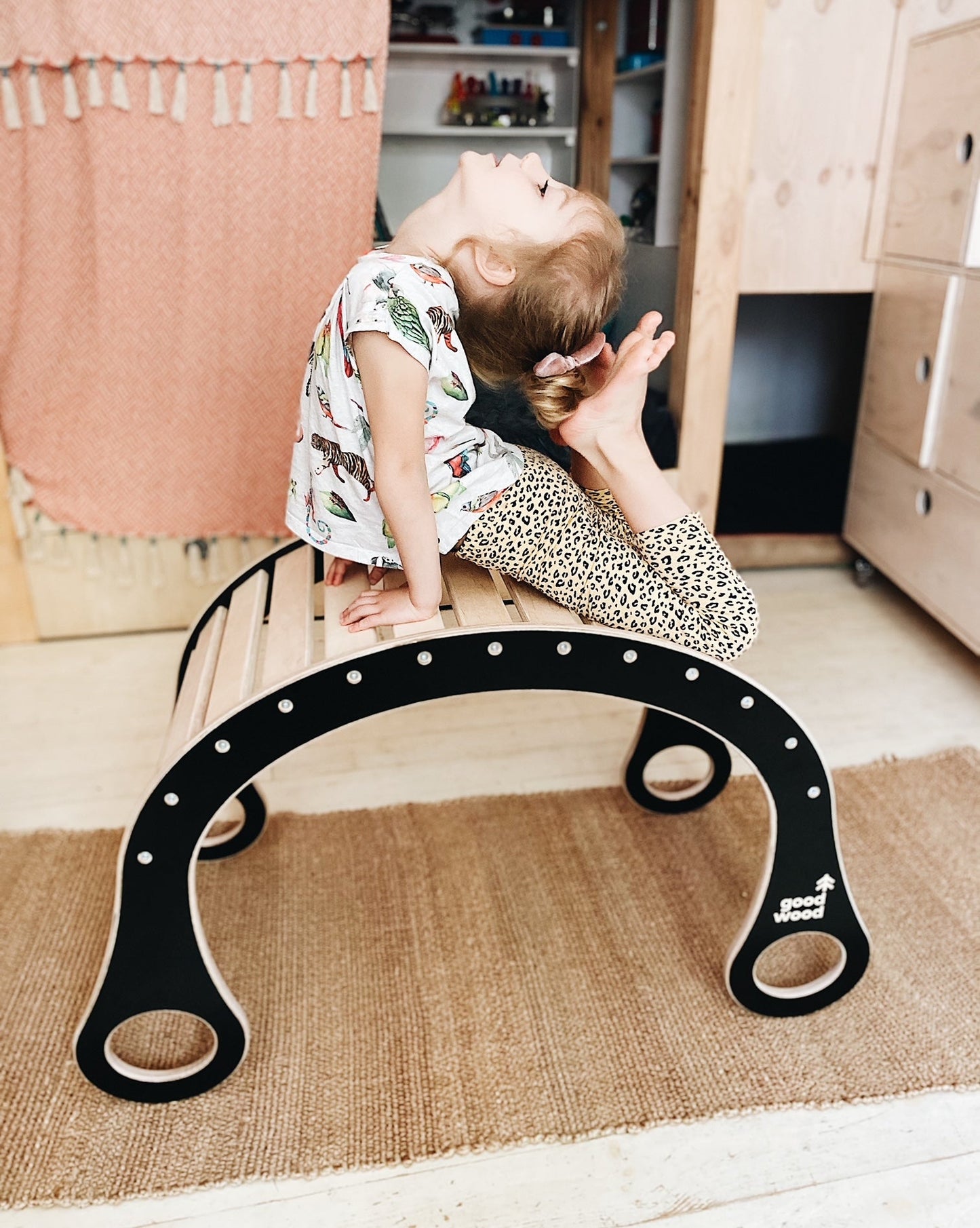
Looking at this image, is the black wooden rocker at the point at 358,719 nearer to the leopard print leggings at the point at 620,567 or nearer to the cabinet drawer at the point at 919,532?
the leopard print leggings at the point at 620,567

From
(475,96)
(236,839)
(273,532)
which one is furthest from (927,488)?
(475,96)

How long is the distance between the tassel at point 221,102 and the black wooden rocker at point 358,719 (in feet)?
3.07

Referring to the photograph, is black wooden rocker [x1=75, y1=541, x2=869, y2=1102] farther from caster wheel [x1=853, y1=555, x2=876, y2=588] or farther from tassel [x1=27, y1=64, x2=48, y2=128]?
caster wheel [x1=853, y1=555, x2=876, y2=588]

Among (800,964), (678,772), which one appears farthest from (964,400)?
(800,964)

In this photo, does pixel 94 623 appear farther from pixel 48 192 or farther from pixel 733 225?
pixel 733 225

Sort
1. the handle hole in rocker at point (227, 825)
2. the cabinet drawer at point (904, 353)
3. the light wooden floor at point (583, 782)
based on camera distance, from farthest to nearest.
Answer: the cabinet drawer at point (904, 353) < the handle hole in rocker at point (227, 825) < the light wooden floor at point (583, 782)

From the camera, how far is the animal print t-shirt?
0.93 m

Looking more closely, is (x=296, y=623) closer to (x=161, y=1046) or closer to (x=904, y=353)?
(x=161, y=1046)

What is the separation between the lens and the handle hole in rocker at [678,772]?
142cm

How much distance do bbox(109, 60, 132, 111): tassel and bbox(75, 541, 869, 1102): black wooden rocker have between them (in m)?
0.98

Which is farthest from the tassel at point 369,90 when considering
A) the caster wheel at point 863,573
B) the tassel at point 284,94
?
the caster wheel at point 863,573

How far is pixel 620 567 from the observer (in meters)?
1.08

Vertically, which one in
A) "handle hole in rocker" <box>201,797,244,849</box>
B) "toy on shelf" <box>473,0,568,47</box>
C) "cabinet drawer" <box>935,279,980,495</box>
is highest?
"toy on shelf" <box>473,0,568,47</box>

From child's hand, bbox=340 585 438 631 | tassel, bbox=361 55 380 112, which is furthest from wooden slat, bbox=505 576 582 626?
tassel, bbox=361 55 380 112
